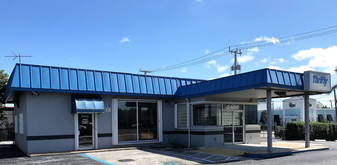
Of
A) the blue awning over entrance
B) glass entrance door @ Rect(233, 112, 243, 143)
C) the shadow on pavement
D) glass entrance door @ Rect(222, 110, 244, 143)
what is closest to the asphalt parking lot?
the shadow on pavement

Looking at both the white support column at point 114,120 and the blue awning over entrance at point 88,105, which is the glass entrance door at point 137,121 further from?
the blue awning over entrance at point 88,105

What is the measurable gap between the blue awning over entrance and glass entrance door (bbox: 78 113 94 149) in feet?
2.57

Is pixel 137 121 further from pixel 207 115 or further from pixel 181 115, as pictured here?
pixel 207 115

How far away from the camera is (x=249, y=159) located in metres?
11.7

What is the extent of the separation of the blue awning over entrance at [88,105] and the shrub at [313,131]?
44.9ft

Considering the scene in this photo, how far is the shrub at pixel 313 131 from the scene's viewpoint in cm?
2109

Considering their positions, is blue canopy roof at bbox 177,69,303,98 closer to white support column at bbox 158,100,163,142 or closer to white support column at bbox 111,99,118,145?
white support column at bbox 158,100,163,142

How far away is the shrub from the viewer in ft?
69.2

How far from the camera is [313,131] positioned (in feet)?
71.5

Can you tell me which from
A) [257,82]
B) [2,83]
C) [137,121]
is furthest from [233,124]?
[2,83]

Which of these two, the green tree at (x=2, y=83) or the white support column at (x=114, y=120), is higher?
the green tree at (x=2, y=83)

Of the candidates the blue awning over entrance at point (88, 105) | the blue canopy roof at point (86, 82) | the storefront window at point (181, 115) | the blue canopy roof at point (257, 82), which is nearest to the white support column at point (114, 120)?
the blue canopy roof at point (86, 82)

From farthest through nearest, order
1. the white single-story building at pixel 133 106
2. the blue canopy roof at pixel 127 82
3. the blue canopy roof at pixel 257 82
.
→ the white single-story building at pixel 133 106
the blue canopy roof at pixel 127 82
the blue canopy roof at pixel 257 82

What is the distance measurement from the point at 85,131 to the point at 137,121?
2882 mm
